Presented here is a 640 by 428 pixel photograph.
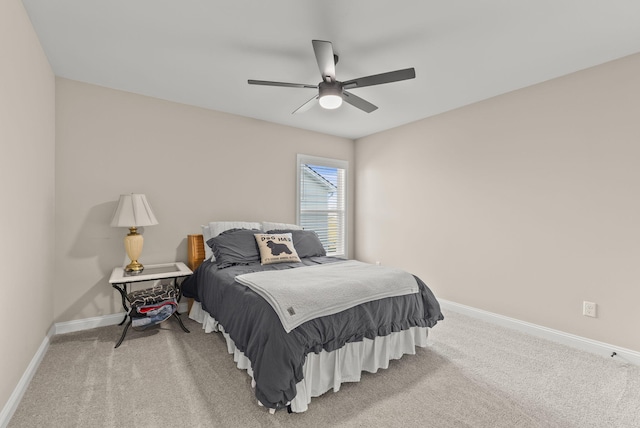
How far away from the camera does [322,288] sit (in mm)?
2117

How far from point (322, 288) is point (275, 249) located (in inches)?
48.0

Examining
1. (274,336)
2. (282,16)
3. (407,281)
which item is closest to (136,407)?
(274,336)

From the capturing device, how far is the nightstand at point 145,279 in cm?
272

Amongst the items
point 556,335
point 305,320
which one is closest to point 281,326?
point 305,320

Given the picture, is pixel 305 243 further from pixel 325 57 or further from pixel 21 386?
pixel 21 386

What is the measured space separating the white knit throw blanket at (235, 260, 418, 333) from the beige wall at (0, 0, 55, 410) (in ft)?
4.56

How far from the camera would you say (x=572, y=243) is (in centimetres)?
283

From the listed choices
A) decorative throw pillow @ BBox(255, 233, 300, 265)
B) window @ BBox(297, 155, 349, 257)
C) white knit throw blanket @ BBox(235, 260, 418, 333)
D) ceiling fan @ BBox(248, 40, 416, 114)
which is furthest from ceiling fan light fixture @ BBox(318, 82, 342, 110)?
window @ BBox(297, 155, 349, 257)

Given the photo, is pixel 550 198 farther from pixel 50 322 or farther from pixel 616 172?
pixel 50 322

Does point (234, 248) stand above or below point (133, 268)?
above

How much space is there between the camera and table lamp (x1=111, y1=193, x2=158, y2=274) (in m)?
2.94

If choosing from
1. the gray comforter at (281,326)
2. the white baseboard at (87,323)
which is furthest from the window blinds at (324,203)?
the white baseboard at (87,323)

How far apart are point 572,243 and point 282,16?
3.20 metres

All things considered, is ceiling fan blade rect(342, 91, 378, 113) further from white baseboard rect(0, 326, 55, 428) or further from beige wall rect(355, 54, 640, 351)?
white baseboard rect(0, 326, 55, 428)
